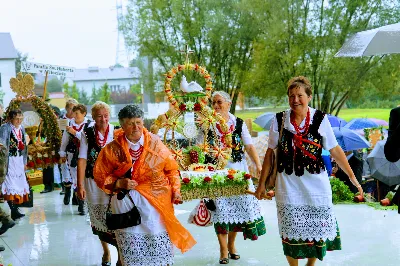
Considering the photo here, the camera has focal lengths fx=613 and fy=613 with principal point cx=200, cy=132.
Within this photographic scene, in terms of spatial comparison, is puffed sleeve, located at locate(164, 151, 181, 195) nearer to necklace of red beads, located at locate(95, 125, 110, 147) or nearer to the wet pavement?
necklace of red beads, located at locate(95, 125, 110, 147)

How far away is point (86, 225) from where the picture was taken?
30.3 ft

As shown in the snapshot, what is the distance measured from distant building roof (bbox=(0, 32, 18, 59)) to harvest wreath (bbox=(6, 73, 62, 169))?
2400 centimetres

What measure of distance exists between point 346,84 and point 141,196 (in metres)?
15.9

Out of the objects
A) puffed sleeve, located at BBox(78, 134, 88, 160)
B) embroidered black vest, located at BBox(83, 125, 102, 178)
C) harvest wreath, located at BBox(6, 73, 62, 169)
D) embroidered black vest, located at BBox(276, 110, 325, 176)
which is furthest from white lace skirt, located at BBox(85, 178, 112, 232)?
harvest wreath, located at BBox(6, 73, 62, 169)

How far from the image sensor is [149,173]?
4.82 meters

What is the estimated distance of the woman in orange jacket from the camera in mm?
4785

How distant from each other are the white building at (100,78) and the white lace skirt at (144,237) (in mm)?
31963

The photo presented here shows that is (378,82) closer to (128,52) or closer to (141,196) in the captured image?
(128,52)

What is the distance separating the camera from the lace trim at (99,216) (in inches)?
246

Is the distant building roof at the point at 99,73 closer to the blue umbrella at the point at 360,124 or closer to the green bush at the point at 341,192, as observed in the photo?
the blue umbrella at the point at 360,124

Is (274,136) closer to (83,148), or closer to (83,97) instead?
(83,148)

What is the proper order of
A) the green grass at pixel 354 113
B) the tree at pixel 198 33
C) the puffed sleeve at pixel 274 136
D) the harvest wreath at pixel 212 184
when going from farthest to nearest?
the tree at pixel 198 33 → the green grass at pixel 354 113 → the harvest wreath at pixel 212 184 → the puffed sleeve at pixel 274 136

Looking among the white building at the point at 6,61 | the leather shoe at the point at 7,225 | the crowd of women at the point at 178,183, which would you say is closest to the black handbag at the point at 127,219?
the crowd of women at the point at 178,183

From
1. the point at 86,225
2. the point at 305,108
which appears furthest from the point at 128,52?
the point at 305,108
